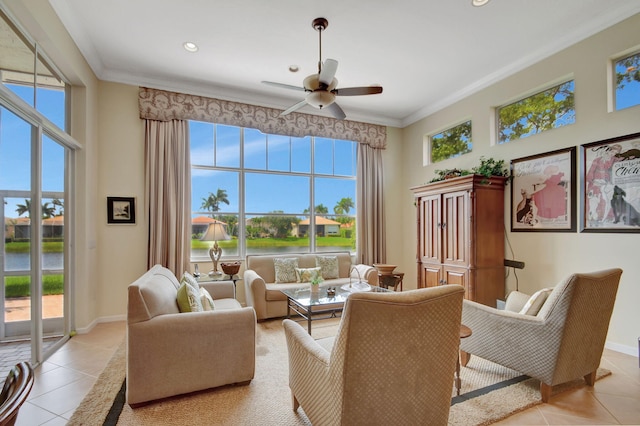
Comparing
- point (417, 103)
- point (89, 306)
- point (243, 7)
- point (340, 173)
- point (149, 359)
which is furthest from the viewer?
point (340, 173)

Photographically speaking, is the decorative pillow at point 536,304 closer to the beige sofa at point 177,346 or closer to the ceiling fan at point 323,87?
the beige sofa at point 177,346

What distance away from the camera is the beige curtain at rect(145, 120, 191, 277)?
4.09 m

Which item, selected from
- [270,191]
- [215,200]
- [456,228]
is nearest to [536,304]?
[456,228]

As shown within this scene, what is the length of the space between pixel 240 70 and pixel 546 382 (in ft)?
14.5

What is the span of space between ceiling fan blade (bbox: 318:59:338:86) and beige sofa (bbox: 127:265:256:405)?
6.75 ft

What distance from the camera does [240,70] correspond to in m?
3.97

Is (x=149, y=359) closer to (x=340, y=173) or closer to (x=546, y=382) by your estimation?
(x=546, y=382)

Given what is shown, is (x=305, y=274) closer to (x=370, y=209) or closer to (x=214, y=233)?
(x=214, y=233)

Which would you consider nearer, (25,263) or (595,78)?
(25,263)

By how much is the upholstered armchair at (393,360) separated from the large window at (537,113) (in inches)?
130

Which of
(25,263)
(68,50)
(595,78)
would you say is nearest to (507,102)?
(595,78)

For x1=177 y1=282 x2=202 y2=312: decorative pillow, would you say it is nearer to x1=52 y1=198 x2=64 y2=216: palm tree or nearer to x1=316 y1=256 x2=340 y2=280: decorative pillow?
x1=52 y1=198 x2=64 y2=216: palm tree

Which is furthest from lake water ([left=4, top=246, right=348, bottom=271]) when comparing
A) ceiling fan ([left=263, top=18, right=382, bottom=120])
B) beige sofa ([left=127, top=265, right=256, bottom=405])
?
ceiling fan ([left=263, top=18, right=382, bottom=120])

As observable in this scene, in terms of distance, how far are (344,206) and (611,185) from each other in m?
3.51
